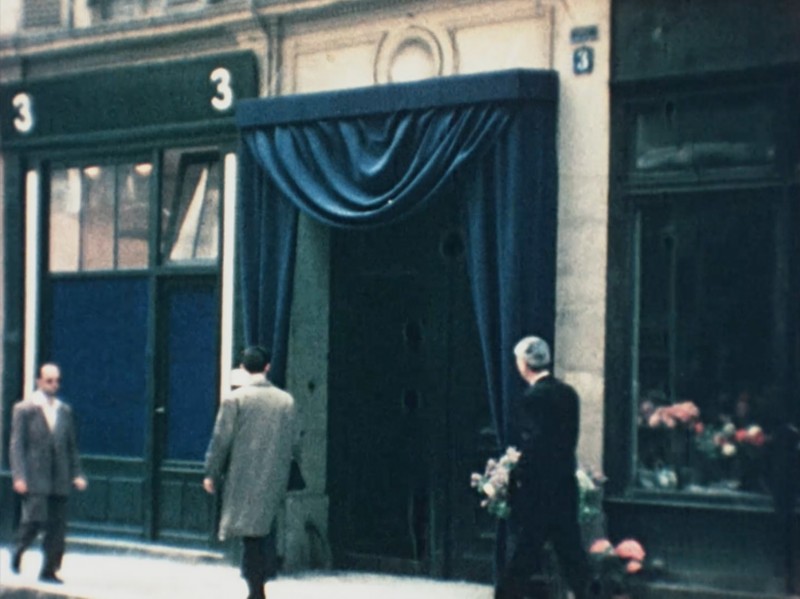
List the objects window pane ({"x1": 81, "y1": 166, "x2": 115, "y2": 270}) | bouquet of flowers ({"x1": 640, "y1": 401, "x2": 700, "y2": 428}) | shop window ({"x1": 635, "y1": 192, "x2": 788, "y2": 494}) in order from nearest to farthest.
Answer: shop window ({"x1": 635, "y1": 192, "x2": 788, "y2": 494})
bouquet of flowers ({"x1": 640, "y1": 401, "x2": 700, "y2": 428})
window pane ({"x1": 81, "y1": 166, "x2": 115, "y2": 270})

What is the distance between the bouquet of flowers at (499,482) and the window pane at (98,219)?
558 centimetres

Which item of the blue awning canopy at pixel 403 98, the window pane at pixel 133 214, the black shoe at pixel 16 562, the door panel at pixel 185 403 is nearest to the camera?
the blue awning canopy at pixel 403 98

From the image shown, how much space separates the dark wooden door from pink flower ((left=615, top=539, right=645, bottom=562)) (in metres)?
1.83

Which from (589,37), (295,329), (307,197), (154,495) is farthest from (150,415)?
(589,37)

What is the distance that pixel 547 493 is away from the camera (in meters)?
10.5

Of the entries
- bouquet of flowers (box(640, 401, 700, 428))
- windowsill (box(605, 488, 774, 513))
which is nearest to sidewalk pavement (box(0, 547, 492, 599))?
windowsill (box(605, 488, 774, 513))

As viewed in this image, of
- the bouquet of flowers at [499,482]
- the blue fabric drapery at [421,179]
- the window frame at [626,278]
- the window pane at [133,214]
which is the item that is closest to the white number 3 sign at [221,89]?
the blue fabric drapery at [421,179]

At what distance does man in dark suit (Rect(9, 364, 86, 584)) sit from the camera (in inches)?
523

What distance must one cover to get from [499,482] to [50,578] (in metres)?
4.08

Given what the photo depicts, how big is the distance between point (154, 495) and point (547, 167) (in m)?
5.20

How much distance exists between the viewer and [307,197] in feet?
44.3

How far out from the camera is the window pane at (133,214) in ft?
51.1

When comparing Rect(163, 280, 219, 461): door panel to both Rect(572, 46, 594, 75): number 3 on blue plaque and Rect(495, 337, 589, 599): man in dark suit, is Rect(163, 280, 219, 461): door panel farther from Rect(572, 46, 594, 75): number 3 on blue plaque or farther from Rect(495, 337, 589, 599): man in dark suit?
Rect(495, 337, 589, 599): man in dark suit

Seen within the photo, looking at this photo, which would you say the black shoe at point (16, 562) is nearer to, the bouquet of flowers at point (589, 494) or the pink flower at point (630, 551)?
the bouquet of flowers at point (589, 494)
